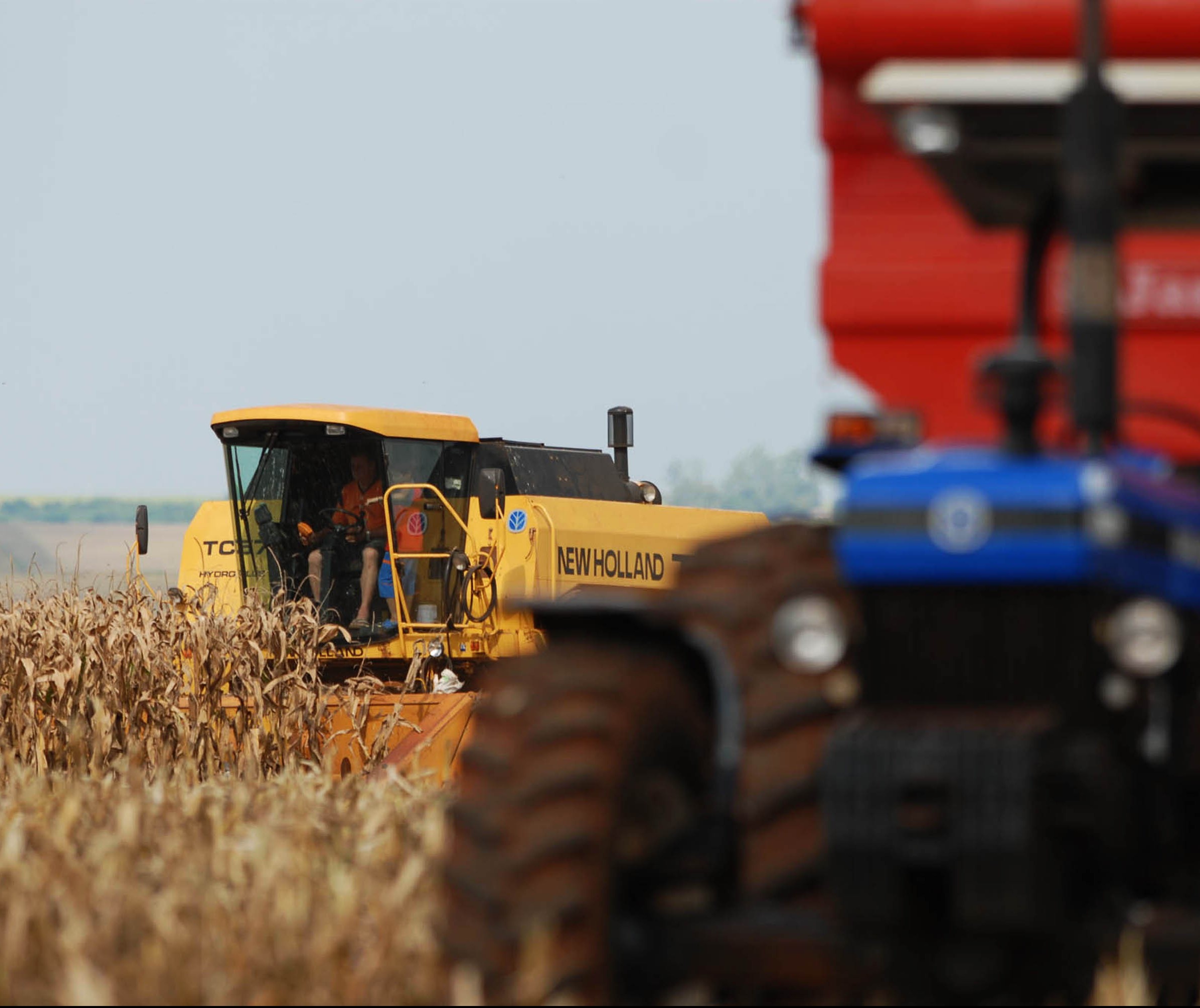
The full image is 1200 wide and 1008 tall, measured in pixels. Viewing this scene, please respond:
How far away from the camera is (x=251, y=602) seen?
10.9 m

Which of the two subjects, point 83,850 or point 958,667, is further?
point 83,850

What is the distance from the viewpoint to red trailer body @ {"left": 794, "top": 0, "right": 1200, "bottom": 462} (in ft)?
15.4

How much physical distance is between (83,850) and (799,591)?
2590mm

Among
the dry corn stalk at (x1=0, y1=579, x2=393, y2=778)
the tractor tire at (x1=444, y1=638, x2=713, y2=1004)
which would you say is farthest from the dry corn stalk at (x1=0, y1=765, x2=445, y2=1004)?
the dry corn stalk at (x1=0, y1=579, x2=393, y2=778)

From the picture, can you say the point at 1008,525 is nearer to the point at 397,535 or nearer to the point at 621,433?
the point at 397,535

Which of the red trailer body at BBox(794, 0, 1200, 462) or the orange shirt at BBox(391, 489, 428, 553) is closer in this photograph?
the red trailer body at BBox(794, 0, 1200, 462)

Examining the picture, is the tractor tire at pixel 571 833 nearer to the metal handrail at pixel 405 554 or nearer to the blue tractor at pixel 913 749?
the blue tractor at pixel 913 749

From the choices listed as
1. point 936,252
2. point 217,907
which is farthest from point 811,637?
point 936,252

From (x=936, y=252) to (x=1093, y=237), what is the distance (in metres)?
1.46

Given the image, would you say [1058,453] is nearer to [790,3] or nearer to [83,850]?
[790,3]

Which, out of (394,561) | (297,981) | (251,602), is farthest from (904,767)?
(394,561)

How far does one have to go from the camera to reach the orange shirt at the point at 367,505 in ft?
43.2

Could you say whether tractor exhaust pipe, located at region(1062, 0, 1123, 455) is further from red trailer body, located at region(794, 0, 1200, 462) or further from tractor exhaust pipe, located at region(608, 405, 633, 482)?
tractor exhaust pipe, located at region(608, 405, 633, 482)

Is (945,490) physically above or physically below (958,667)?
above
